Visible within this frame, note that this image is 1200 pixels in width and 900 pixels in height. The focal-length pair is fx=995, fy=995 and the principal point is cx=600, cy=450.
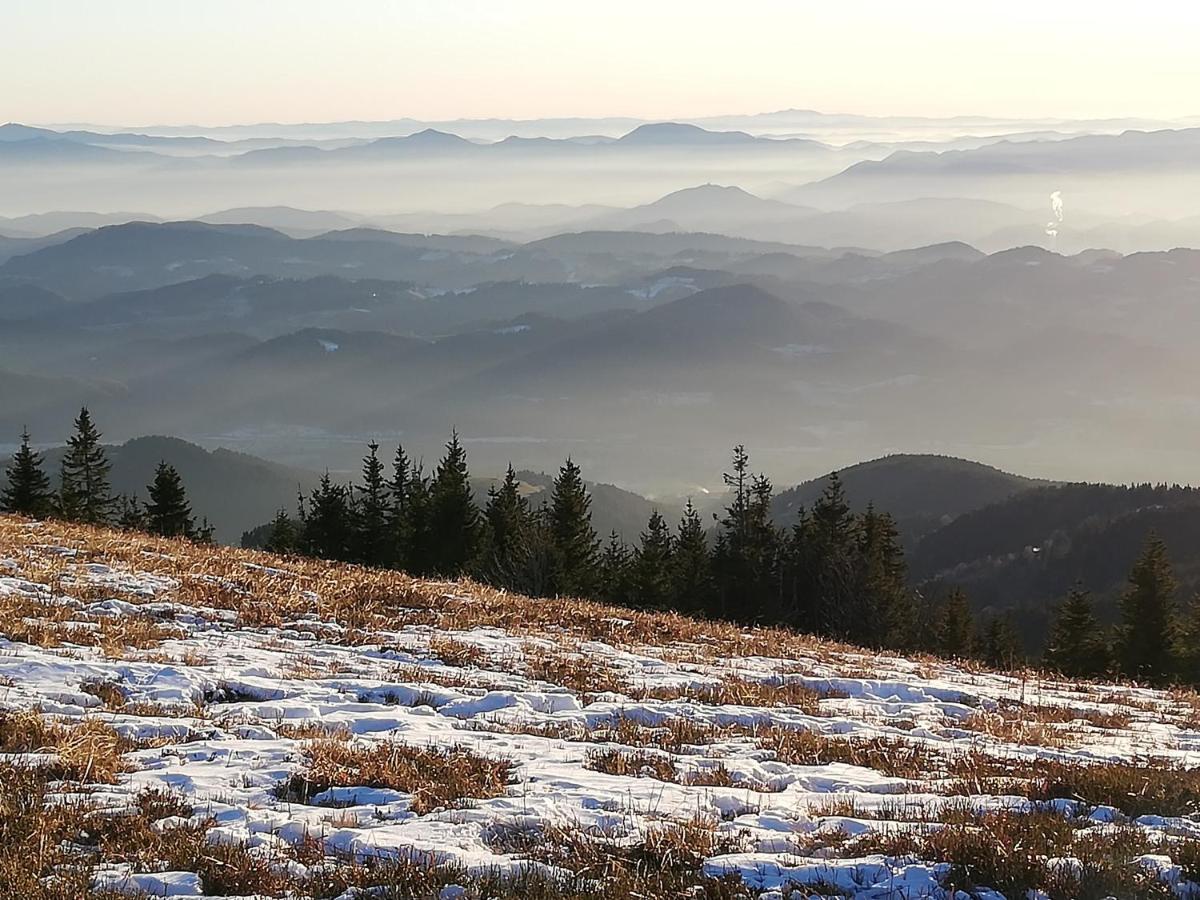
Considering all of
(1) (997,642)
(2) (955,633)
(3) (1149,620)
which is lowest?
(1) (997,642)

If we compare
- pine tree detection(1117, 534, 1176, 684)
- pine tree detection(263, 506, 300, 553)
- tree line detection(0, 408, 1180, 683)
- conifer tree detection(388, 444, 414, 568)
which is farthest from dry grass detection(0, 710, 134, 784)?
pine tree detection(263, 506, 300, 553)

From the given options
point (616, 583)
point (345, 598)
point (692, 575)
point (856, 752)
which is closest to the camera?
point (856, 752)

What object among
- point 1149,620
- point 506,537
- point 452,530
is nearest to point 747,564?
point 506,537

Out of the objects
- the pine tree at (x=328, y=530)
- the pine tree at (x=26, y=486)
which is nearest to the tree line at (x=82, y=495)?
the pine tree at (x=26, y=486)

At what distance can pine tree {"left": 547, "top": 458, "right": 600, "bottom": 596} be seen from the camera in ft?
175

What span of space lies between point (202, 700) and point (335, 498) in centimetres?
5289

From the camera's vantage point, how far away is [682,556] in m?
65.7

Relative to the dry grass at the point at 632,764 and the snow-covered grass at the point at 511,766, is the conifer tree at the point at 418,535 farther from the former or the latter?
the dry grass at the point at 632,764

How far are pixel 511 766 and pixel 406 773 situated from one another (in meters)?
1.00

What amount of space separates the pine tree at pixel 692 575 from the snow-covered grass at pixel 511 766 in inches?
1573

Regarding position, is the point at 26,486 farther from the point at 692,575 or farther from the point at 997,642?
the point at 997,642

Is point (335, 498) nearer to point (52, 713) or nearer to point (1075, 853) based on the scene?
point (52, 713)

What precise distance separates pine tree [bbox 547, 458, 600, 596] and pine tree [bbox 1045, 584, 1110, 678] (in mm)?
25946

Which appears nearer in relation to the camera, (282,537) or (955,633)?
(955,633)
